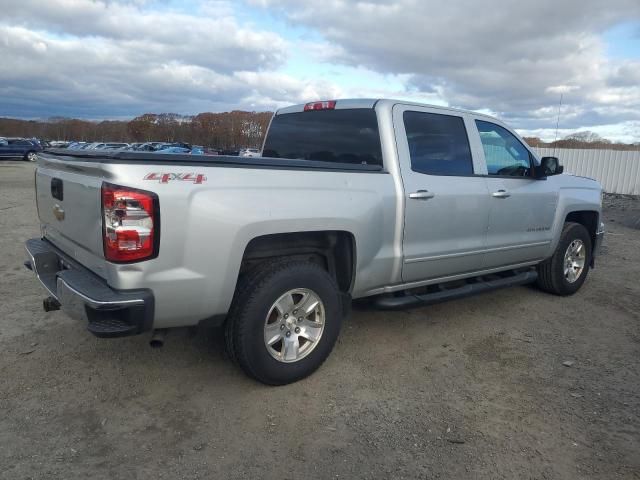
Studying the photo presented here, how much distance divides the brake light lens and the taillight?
87.7 inches

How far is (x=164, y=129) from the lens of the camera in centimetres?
10094

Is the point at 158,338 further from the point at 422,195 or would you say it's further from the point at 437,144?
Answer: the point at 437,144

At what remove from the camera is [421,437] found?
3010 mm

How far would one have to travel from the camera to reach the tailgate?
290 centimetres

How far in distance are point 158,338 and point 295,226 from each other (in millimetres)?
1099

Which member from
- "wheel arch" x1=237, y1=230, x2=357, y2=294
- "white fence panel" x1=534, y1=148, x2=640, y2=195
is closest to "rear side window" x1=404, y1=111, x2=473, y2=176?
A: "wheel arch" x1=237, y1=230, x2=357, y2=294

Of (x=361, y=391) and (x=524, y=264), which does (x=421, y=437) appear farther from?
(x=524, y=264)

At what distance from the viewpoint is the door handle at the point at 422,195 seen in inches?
156

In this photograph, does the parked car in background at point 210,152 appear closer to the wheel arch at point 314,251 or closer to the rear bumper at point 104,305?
the wheel arch at point 314,251

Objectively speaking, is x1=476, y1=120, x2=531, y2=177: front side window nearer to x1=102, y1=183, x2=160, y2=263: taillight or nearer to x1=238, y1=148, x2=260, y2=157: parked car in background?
x1=238, y1=148, x2=260, y2=157: parked car in background

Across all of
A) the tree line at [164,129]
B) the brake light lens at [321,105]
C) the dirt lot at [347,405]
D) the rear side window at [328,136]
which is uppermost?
the tree line at [164,129]

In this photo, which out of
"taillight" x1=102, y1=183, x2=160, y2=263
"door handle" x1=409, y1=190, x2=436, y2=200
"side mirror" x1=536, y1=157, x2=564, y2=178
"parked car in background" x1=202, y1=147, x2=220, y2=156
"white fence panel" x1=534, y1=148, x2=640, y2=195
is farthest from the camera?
"white fence panel" x1=534, y1=148, x2=640, y2=195

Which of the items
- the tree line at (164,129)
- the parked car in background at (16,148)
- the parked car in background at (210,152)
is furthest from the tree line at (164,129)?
the parked car in background at (16,148)

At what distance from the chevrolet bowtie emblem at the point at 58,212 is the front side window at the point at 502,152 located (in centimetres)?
356
